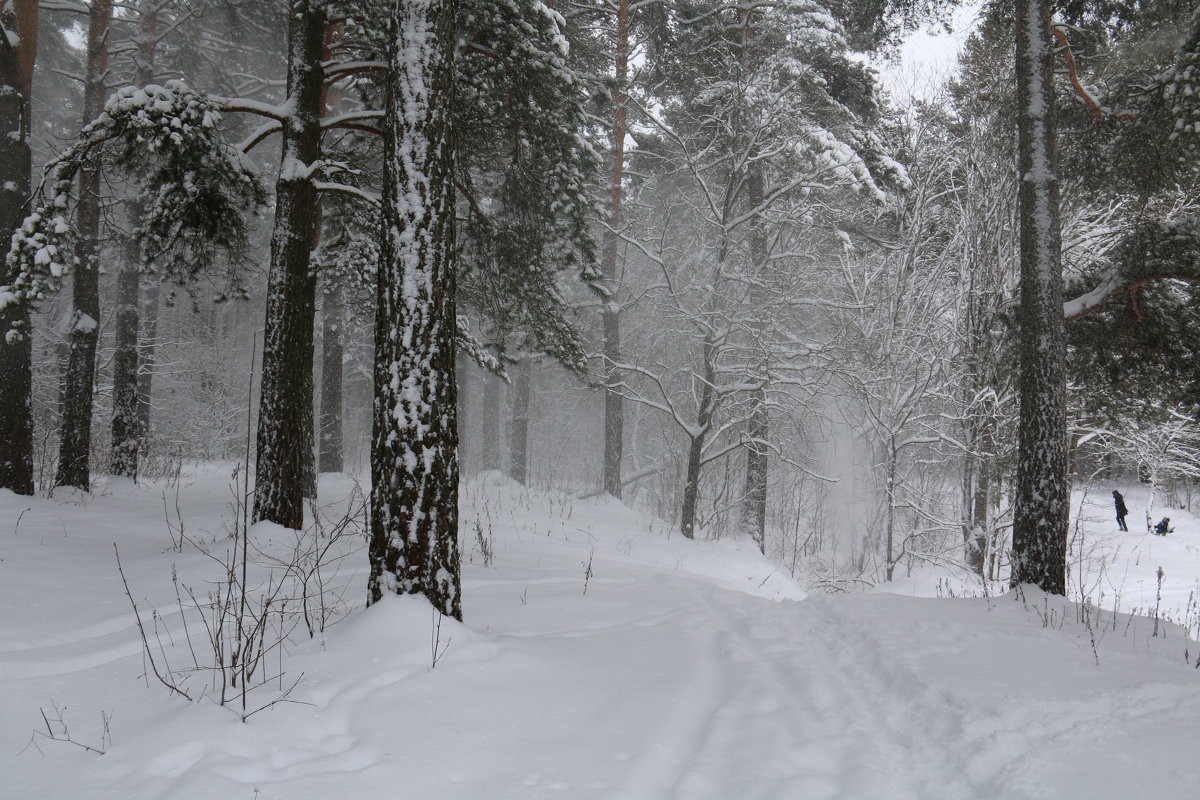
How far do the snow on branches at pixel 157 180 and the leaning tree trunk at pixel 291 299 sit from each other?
0.51m

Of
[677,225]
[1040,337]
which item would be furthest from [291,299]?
[677,225]

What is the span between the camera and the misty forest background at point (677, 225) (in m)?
6.80

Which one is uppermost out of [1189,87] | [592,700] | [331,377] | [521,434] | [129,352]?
[1189,87]

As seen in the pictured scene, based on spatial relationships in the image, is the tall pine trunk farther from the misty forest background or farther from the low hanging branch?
the low hanging branch

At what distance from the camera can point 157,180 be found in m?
6.94

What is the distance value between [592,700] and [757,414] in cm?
1031

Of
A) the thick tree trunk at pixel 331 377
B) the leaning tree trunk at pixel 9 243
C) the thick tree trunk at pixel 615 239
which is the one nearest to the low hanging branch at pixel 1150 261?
the thick tree trunk at pixel 615 239

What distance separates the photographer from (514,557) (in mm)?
7711

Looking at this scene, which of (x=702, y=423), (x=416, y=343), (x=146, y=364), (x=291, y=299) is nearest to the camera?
(x=416, y=343)

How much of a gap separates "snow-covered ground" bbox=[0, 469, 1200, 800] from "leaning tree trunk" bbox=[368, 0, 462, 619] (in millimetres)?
333

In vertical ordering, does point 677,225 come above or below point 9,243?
above

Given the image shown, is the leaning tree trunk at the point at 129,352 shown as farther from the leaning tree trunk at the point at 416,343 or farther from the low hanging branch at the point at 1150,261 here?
the low hanging branch at the point at 1150,261

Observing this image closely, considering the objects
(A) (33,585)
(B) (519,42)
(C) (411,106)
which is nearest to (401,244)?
(C) (411,106)

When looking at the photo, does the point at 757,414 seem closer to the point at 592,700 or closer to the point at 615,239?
the point at 615,239
